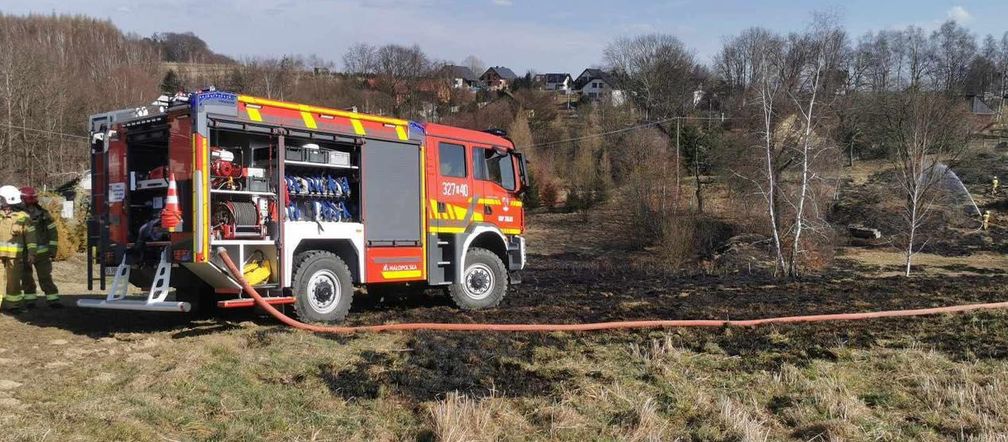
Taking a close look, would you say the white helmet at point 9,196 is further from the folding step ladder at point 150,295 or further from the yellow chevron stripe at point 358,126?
the yellow chevron stripe at point 358,126

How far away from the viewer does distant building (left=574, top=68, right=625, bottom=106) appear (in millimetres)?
60938

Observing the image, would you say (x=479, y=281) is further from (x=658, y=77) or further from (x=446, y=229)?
(x=658, y=77)

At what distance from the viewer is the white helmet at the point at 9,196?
9211 millimetres

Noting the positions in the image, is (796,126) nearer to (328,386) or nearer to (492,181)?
(492,181)

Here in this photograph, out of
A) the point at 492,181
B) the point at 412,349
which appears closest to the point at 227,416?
the point at 412,349

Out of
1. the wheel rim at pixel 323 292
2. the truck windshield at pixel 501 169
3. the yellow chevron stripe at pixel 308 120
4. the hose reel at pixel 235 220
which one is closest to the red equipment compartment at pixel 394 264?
the wheel rim at pixel 323 292

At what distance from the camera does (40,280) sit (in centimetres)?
931

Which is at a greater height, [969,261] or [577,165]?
[577,165]

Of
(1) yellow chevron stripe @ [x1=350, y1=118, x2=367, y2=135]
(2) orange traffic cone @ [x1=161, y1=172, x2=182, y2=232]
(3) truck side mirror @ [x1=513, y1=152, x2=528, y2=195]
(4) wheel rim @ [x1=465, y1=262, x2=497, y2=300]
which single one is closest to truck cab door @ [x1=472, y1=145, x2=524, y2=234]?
(3) truck side mirror @ [x1=513, y1=152, x2=528, y2=195]

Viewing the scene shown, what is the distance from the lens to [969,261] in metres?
24.0

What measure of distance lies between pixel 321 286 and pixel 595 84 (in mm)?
87753

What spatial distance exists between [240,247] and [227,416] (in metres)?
3.20

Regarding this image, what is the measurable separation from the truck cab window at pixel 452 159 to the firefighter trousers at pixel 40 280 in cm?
513

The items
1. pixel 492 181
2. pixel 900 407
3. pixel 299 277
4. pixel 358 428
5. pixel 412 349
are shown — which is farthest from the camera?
pixel 492 181
